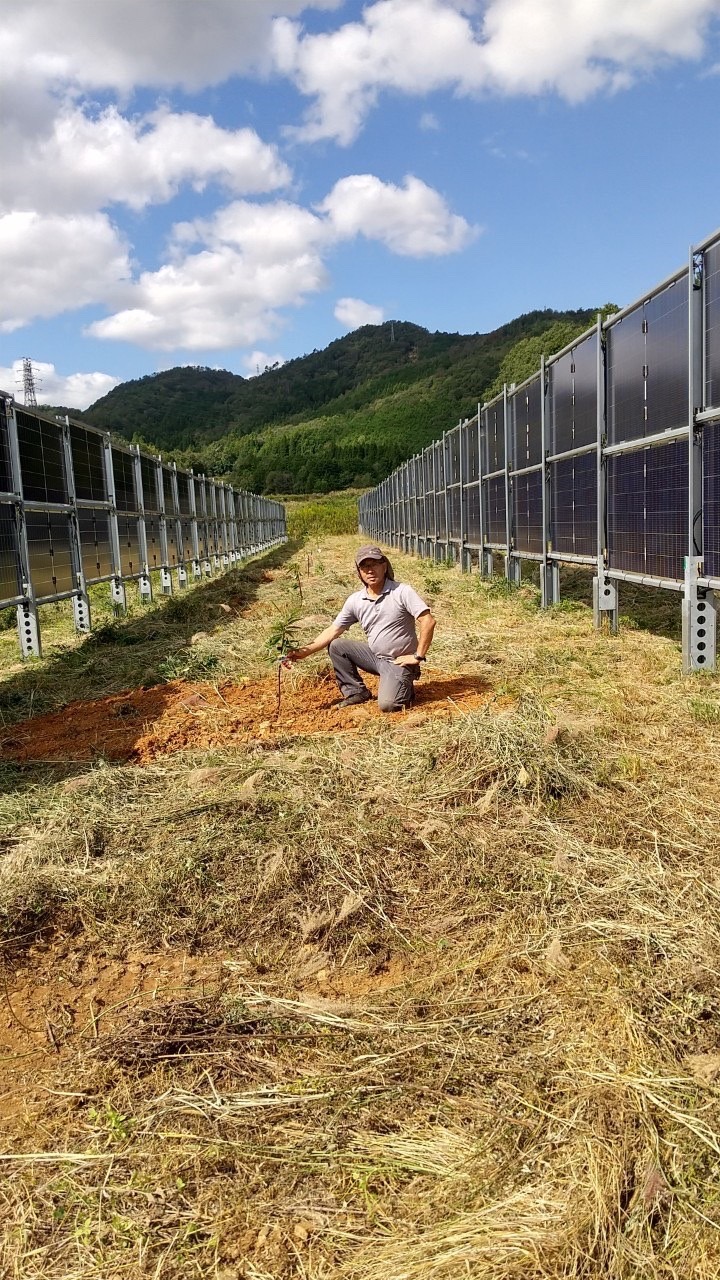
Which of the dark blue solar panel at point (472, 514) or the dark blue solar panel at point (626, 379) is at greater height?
the dark blue solar panel at point (626, 379)

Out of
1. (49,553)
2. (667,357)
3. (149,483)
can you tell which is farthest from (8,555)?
(149,483)

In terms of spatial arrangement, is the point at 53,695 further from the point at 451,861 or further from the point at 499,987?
the point at 499,987

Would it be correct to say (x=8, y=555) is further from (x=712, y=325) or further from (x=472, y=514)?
(x=472, y=514)

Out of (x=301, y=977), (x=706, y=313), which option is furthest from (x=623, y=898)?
(x=706, y=313)

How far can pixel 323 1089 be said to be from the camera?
7.04 ft

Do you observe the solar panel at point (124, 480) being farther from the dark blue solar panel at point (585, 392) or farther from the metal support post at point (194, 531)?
the dark blue solar panel at point (585, 392)

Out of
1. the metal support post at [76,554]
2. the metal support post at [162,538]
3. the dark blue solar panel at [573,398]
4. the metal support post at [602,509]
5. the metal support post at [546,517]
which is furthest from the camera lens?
the metal support post at [162,538]

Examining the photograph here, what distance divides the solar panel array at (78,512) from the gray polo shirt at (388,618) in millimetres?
4213

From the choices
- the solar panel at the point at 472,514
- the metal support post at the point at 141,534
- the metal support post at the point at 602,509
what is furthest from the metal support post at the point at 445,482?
the metal support post at the point at 602,509

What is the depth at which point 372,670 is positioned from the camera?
620 centimetres

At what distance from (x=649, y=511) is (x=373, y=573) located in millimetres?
3035

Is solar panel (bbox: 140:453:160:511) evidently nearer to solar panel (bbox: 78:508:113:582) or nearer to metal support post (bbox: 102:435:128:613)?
metal support post (bbox: 102:435:128:613)

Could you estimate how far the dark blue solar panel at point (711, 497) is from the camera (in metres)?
6.36

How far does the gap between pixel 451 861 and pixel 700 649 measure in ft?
12.9
